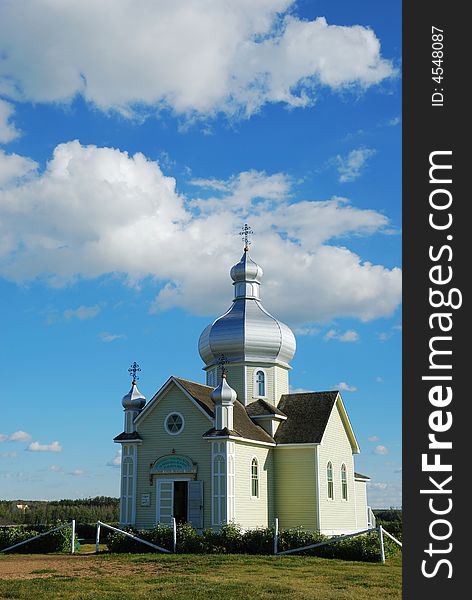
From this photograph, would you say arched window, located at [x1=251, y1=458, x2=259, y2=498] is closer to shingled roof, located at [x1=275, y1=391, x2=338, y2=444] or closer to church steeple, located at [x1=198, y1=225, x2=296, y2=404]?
shingled roof, located at [x1=275, y1=391, x2=338, y2=444]

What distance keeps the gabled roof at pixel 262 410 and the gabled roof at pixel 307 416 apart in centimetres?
58

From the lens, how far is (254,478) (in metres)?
31.0

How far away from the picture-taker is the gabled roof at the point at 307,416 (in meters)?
32.8

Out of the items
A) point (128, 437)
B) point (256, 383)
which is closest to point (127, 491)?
point (128, 437)

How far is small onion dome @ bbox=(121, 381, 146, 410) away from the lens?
31797mm

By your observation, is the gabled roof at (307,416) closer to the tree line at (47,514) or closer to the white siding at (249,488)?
the white siding at (249,488)

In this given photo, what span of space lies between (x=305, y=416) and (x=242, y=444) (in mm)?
4869

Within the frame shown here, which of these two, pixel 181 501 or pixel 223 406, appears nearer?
pixel 223 406

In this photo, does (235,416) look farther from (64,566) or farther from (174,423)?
(64,566)

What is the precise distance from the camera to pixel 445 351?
9.82m

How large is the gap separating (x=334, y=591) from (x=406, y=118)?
10.1 m

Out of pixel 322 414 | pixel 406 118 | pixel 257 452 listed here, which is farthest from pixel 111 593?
pixel 322 414

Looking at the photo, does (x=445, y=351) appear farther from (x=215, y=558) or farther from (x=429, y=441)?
(x=215, y=558)

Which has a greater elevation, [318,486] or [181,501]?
[318,486]
